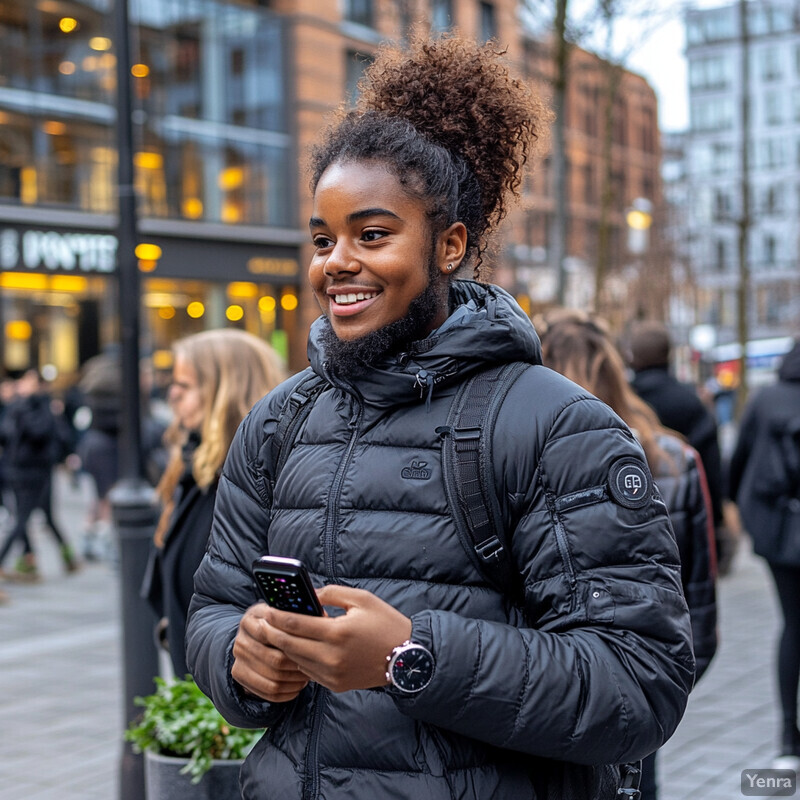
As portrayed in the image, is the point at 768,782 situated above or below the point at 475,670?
below

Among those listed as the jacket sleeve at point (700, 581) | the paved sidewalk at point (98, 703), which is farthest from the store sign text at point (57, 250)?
the jacket sleeve at point (700, 581)

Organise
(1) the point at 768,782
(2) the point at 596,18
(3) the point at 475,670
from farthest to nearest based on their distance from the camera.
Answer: (2) the point at 596,18 < (1) the point at 768,782 < (3) the point at 475,670

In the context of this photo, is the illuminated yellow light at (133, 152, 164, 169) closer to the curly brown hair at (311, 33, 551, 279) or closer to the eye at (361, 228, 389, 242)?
the curly brown hair at (311, 33, 551, 279)

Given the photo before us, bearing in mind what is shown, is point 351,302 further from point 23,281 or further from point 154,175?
point 154,175

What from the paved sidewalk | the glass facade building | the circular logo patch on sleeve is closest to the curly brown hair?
the circular logo patch on sleeve

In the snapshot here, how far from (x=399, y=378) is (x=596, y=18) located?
899cm

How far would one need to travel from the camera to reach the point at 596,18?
400 inches

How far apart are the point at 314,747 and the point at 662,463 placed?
2.31 meters

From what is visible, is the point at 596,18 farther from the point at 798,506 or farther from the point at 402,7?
the point at 798,506

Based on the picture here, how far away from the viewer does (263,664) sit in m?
1.78

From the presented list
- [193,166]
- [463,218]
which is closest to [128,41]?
[463,218]

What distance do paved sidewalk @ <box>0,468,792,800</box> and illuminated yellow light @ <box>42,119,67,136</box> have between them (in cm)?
1442

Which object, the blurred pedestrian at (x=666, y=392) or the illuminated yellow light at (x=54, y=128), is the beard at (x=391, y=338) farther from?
the illuminated yellow light at (x=54, y=128)

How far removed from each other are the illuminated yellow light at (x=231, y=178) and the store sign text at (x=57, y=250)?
3365 millimetres
